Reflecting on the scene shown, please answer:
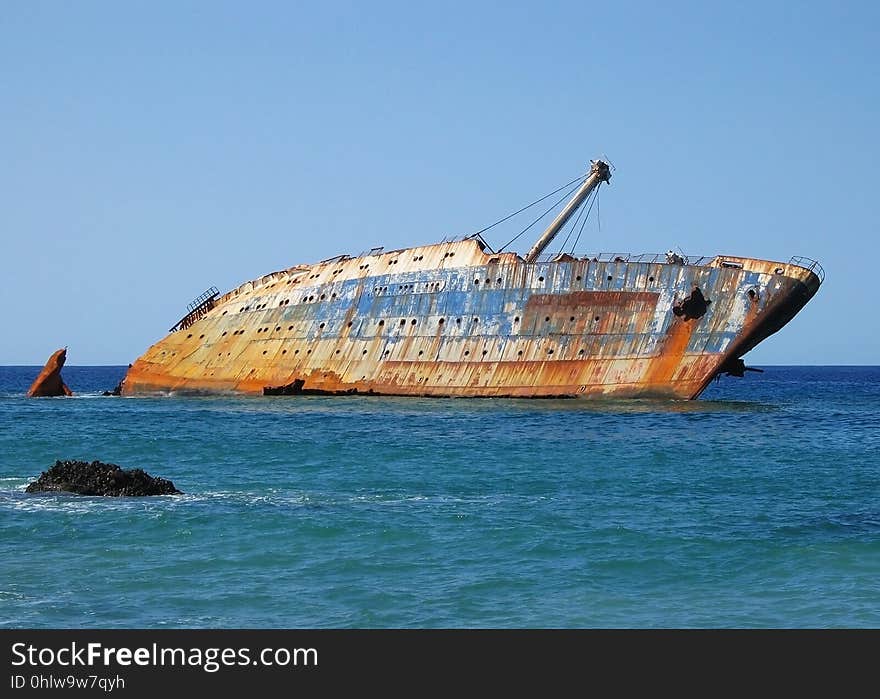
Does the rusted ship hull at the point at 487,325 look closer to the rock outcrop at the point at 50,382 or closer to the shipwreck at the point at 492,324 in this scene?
the shipwreck at the point at 492,324

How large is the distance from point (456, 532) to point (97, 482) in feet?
23.3

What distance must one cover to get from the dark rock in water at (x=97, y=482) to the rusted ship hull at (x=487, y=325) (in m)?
22.7

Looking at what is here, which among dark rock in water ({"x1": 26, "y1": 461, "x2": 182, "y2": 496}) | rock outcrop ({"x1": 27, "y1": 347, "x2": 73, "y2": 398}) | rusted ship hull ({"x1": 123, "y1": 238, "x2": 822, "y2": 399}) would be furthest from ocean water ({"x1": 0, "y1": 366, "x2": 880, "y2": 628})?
rock outcrop ({"x1": 27, "y1": 347, "x2": 73, "y2": 398})

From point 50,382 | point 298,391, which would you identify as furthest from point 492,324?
point 50,382

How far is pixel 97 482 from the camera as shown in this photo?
20.3 m

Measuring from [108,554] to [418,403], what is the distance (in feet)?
91.1

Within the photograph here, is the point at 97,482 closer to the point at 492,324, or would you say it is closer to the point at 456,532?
the point at 456,532

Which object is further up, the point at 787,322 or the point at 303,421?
the point at 787,322

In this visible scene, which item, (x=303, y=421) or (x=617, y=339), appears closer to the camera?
(x=303, y=421)

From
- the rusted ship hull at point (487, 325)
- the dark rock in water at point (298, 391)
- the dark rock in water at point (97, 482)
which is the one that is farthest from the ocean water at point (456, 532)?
the dark rock in water at point (298, 391)

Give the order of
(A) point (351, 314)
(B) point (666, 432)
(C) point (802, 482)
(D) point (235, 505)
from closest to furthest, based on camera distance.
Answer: (D) point (235, 505)
(C) point (802, 482)
(B) point (666, 432)
(A) point (351, 314)

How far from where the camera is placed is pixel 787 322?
40.8 meters
